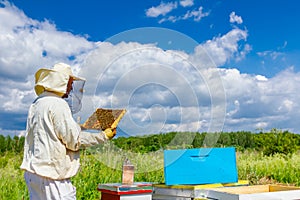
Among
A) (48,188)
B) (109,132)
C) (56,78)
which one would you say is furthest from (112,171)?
(56,78)

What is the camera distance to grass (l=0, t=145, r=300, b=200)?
4055 mm

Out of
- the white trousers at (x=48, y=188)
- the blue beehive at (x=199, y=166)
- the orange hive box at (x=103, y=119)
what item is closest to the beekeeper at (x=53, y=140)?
the white trousers at (x=48, y=188)

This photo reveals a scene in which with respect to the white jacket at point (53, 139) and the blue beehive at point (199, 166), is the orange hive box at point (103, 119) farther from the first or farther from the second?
the blue beehive at point (199, 166)

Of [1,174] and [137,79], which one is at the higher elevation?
Answer: [137,79]

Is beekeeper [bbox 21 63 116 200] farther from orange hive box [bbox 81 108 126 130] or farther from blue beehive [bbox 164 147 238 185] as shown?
blue beehive [bbox 164 147 238 185]

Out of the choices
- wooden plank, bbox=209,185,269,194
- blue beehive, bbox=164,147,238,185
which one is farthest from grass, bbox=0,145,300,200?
wooden plank, bbox=209,185,269,194

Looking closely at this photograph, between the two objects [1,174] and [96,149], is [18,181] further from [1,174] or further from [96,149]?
[96,149]

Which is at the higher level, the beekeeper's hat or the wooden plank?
the beekeeper's hat

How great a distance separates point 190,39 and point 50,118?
1.43 m

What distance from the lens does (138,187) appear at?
3.05 m

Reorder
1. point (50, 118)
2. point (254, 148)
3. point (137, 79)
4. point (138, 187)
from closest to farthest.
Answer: point (50, 118), point (138, 187), point (137, 79), point (254, 148)

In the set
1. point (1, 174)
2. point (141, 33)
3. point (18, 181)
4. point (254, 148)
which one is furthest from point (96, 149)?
point (254, 148)

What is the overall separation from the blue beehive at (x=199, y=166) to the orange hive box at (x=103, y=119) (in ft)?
1.47

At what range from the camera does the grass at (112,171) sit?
13.3 ft
